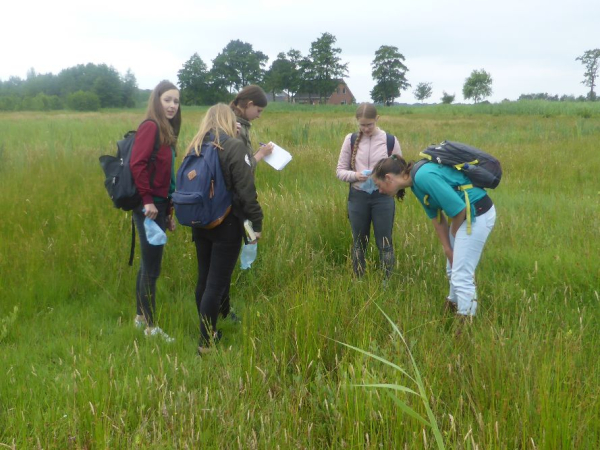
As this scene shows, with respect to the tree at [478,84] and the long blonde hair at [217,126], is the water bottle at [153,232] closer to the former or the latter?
the long blonde hair at [217,126]

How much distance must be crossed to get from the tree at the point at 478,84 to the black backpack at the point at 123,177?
91.3 m

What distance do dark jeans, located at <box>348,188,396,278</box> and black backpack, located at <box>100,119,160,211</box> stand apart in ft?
6.19

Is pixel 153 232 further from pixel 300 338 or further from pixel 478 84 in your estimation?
pixel 478 84

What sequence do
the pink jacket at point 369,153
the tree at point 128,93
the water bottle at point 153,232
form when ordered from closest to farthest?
the water bottle at point 153,232 < the pink jacket at point 369,153 < the tree at point 128,93

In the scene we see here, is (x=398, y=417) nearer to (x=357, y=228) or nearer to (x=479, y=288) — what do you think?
(x=479, y=288)

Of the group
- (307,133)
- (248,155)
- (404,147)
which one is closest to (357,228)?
(248,155)

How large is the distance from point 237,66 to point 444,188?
7657cm

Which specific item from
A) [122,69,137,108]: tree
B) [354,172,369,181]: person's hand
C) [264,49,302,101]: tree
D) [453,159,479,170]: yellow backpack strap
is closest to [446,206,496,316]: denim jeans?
[453,159,479,170]: yellow backpack strap

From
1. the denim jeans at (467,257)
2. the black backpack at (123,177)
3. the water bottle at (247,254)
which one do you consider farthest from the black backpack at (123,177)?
the denim jeans at (467,257)

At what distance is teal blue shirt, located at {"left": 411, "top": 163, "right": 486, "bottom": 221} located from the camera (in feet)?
10.8

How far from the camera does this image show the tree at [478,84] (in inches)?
3374

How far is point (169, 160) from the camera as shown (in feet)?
12.2

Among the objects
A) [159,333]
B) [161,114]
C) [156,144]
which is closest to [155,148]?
[156,144]

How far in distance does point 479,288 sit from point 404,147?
8469 mm
